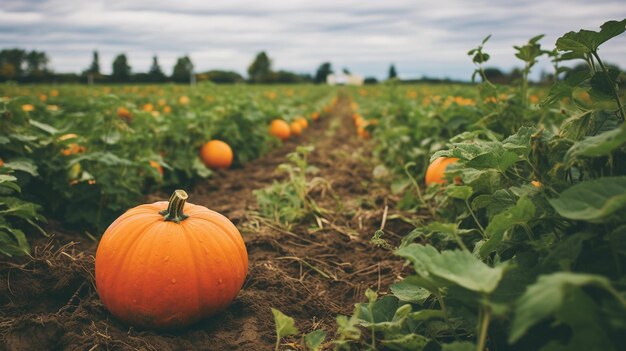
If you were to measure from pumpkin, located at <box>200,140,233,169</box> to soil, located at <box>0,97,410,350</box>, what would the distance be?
1.53m

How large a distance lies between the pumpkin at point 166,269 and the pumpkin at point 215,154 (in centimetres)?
393

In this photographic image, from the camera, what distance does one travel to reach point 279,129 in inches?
378

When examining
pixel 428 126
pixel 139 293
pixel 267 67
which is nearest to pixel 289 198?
pixel 428 126

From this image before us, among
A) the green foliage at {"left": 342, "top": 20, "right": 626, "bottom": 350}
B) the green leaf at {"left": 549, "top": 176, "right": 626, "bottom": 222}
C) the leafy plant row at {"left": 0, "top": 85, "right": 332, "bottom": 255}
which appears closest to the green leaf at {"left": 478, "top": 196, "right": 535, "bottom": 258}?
the green foliage at {"left": 342, "top": 20, "right": 626, "bottom": 350}

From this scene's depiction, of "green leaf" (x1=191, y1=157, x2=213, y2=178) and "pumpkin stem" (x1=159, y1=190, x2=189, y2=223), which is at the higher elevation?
"pumpkin stem" (x1=159, y1=190, x2=189, y2=223)

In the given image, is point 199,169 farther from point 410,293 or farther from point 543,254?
point 543,254

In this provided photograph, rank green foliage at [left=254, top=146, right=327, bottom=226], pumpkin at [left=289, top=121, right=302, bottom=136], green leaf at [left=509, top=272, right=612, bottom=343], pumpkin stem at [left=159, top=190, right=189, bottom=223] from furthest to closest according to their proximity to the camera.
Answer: pumpkin at [left=289, top=121, right=302, bottom=136]
green foliage at [left=254, top=146, right=327, bottom=226]
pumpkin stem at [left=159, top=190, right=189, bottom=223]
green leaf at [left=509, top=272, right=612, bottom=343]

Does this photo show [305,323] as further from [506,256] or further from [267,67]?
[267,67]

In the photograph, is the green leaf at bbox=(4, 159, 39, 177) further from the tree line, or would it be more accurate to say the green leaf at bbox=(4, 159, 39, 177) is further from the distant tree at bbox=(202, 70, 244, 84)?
the distant tree at bbox=(202, 70, 244, 84)

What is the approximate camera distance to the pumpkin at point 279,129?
9.55 metres

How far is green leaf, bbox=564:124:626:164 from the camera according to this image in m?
1.29

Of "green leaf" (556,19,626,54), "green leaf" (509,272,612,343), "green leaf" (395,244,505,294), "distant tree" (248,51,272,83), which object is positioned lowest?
"green leaf" (395,244,505,294)

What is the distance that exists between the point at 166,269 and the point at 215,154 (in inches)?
166

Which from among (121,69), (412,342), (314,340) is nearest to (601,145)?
(412,342)
